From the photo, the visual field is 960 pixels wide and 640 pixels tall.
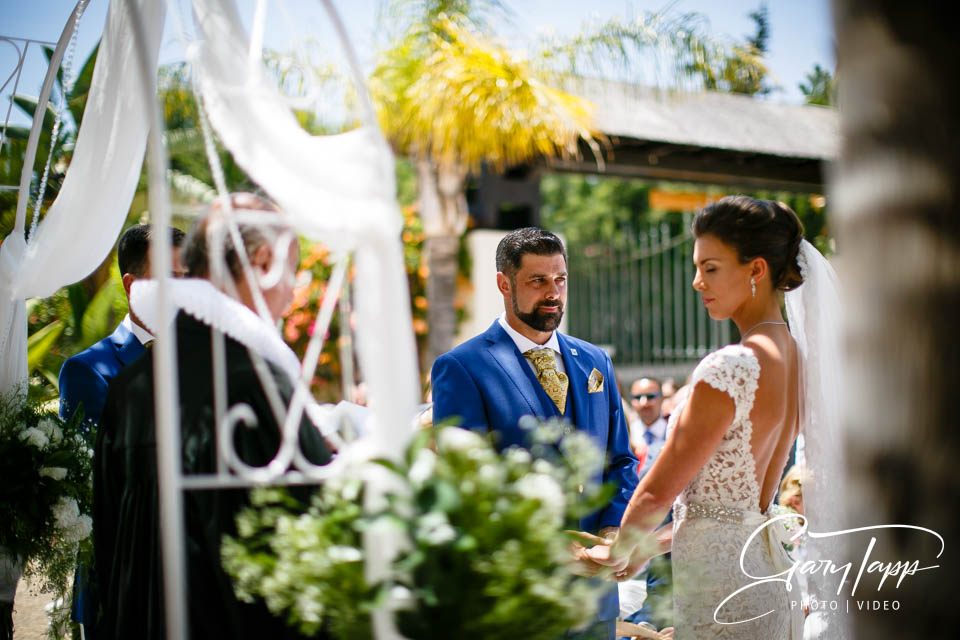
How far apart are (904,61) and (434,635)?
4.83 feet

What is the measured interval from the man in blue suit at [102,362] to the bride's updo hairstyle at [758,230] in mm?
2189

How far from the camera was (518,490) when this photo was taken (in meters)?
1.84

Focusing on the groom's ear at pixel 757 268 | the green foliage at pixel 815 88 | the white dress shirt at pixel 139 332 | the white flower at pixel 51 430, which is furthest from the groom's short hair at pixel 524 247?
the green foliage at pixel 815 88

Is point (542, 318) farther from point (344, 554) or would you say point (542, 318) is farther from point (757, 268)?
point (344, 554)

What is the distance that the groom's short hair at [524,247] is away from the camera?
368 centimetres

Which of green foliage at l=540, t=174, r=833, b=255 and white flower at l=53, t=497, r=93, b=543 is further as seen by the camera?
green foliage at l=540, t=174, r=833, b=255

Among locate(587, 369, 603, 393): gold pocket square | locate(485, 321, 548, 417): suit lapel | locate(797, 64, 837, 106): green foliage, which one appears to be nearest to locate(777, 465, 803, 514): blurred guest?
locate(587, 369, 603, 393): gold pocket square

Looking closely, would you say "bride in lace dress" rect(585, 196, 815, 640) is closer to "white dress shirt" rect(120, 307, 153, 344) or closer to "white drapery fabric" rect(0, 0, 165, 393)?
"white drapery fabric" rect(0, 0, 165, 393)

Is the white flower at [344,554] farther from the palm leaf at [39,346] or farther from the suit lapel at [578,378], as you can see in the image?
the palm leaf at [39,346]

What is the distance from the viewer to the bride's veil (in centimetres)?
296

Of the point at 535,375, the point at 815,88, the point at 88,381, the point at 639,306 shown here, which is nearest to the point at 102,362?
the point at 88,381

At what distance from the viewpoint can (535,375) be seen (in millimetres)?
3566

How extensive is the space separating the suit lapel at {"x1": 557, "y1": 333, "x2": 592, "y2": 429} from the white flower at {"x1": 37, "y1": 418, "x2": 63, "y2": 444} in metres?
2.12

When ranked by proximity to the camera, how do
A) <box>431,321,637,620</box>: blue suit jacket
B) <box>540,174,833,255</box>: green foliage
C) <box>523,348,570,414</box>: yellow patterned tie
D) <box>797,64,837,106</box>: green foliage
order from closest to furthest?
<box>431,321,637,620</box>: blue suit jacket, <box>523,348,570,414</box>: yellow patterned tie, <box>797,64,837,106</box>: green foliage, <box>540,174,833,255</box>: green foliage
